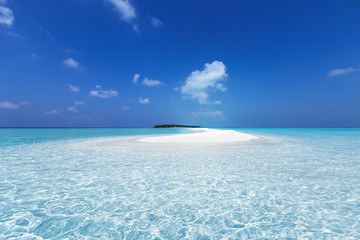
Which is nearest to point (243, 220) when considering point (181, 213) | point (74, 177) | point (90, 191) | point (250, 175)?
point (181, 213)

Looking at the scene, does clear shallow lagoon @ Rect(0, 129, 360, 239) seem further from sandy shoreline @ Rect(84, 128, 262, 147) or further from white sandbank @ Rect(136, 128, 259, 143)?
white sandbank @ Rect(136, 128, 259, 143)

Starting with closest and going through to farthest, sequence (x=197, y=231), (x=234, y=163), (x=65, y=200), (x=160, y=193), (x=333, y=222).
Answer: (x=197, y=231)
(x=333, y=222)
(x=65, y=200)
(x=160, y=193)
(x=234, y=163)

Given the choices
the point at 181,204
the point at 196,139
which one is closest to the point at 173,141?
the point at 196,139

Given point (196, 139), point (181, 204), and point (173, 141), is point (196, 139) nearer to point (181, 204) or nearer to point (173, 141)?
point (173, 141)

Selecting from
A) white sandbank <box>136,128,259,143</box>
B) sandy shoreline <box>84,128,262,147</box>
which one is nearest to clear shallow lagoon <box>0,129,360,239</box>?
sandy shoreline <box>84,128,262,147</box>

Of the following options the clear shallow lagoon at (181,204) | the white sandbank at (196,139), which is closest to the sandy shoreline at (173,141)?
the white sandbank at (196,139)

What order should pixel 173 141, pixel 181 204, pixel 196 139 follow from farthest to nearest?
pixel 196 139
pixel 173 141
pixel 181 204

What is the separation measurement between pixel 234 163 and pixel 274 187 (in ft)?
14.6

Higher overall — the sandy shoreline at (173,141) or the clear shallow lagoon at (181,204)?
the sandy shoreline at (173,141)

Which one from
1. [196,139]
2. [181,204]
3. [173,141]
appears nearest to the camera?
[181,204]

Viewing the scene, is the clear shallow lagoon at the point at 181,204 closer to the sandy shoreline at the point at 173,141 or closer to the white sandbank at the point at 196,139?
the sandy shoreline at the point at 173,141

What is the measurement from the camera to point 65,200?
635cm

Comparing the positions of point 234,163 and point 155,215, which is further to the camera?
point 234,163

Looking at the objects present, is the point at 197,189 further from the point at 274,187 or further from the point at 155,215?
the point at 274,187
